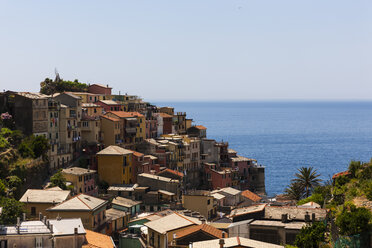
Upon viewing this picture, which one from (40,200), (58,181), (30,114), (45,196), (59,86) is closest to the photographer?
(40,200)

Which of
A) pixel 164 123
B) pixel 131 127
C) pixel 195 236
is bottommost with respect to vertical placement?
pixel 195 236

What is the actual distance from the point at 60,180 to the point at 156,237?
21.8 m

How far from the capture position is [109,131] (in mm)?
88250

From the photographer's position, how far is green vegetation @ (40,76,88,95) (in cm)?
10094

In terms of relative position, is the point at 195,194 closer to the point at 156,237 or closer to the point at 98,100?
the point at 156,237

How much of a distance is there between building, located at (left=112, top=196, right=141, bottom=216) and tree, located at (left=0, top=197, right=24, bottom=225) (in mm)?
17111

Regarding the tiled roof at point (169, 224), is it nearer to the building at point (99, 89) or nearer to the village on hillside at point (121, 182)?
the village on hillside at point (121, 182)

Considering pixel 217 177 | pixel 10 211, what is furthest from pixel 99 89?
pixel 10 211

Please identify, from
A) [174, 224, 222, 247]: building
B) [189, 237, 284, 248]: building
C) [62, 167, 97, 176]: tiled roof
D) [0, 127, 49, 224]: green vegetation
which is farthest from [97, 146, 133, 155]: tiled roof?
[189, 237, 284, 248]: building

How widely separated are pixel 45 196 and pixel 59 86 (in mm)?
46435

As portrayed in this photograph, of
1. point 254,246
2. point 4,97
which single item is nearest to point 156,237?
point 254,246

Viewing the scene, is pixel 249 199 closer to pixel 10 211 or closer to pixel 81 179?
pixel 81 179

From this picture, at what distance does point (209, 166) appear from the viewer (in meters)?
97.6

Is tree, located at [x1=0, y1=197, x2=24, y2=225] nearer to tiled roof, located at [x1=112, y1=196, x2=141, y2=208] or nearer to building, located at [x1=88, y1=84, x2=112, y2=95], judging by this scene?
tiled roof, located at [x1=112, y1=196, x2=141, y2=208]
